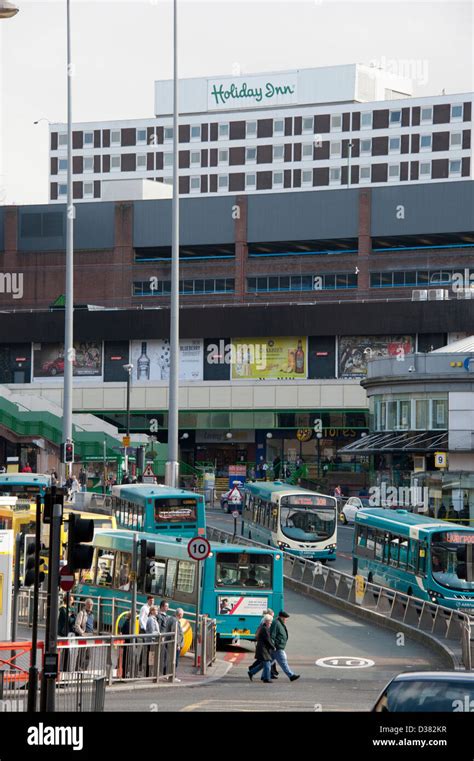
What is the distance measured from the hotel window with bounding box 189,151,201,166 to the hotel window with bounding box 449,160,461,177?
81.7 ft

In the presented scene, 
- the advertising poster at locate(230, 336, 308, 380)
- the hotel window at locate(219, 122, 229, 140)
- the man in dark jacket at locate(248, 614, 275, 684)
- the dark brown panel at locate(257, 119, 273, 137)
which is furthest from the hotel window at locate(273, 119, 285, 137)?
the man in dark jacket at locate(248, 614, 275, 684)

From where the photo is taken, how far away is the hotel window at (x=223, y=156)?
443 ft

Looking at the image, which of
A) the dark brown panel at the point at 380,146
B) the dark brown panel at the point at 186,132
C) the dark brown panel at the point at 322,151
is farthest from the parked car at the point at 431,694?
the dark brown panel at the point at 186,132

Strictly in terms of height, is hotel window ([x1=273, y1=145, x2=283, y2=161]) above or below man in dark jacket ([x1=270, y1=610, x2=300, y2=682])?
above

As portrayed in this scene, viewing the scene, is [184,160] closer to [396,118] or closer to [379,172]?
[379,172]

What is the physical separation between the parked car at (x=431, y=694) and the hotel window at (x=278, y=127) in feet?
403

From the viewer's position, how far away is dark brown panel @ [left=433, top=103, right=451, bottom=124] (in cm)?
12738

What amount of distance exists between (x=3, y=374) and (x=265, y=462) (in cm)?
2140

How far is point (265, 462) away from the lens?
96.1 metres

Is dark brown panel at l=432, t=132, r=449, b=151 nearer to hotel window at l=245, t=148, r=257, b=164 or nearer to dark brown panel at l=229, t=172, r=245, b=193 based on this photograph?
hotel window at l=245, t=148, r=257, b=164

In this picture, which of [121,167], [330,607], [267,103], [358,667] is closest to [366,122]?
[267,103]

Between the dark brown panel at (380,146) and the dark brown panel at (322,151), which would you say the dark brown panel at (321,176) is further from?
the dark brown panel at (380,146)

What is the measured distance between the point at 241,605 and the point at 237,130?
107m
